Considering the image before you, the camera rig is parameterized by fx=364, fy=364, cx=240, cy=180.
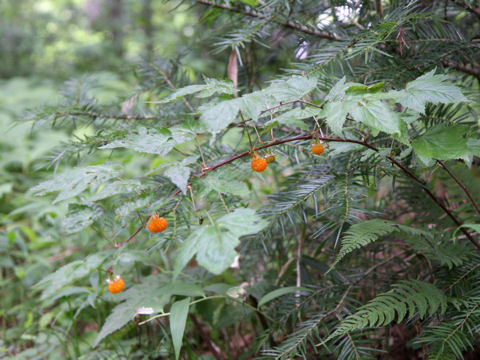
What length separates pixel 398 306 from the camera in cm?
93

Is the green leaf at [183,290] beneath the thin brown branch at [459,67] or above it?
beneath

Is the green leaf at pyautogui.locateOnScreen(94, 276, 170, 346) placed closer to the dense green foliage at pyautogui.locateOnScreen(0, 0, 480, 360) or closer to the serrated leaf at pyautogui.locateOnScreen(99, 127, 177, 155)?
the dense green foliage at pyautogui.locateOnScreen(0, 0, 480, 360)

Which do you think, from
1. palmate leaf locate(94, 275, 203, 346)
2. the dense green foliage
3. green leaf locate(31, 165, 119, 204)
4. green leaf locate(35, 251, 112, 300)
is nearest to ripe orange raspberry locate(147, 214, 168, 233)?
the dense green foliage

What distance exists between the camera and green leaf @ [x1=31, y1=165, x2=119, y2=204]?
932mm

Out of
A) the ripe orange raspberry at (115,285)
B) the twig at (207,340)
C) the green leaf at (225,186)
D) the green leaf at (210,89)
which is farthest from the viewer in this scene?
the twig at (207,340)

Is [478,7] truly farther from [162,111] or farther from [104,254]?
[104,254]

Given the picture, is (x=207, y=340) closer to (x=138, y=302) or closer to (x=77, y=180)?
(x=138, y=302)

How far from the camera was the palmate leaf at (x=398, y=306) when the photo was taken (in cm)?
89

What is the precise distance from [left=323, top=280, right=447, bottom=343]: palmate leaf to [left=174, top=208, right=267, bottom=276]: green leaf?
38cm

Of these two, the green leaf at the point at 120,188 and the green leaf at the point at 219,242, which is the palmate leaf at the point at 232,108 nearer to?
the green leaf at the point at 219,242

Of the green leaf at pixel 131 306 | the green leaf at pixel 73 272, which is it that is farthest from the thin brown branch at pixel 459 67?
the green leaf at pixel 73 272

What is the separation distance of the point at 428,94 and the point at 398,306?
0.53 meters

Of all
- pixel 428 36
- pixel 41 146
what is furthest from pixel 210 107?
pixel 41 146

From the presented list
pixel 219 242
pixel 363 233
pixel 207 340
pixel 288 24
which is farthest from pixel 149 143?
pixel 207 340
